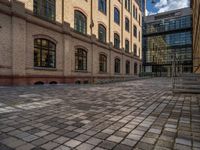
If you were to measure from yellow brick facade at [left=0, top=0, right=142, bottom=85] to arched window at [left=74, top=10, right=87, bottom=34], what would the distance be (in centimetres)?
44

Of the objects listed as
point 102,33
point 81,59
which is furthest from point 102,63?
point 81,59

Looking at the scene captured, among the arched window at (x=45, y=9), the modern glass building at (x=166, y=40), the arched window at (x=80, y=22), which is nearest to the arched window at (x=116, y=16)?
the arched window at (x=80, y=22)

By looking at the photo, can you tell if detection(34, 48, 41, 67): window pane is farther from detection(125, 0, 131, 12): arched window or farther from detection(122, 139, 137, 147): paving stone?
detection(125, 0, 131, 12): arched window

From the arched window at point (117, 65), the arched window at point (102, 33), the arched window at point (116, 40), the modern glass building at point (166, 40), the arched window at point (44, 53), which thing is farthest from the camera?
the modern glass building at point (166, 40)

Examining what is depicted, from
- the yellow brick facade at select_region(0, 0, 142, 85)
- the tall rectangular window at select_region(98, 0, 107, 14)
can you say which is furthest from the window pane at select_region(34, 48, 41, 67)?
the tall rectangular window at select_region(98, 0, 107, 14)

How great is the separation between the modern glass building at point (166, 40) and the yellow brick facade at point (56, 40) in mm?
27003

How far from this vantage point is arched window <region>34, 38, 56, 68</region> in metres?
12.4

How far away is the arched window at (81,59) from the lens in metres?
16.3

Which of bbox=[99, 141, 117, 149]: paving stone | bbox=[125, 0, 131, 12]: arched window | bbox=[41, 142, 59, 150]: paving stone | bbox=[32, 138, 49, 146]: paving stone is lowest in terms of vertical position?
bbox=[99, 141, 117, 149]: paving stone

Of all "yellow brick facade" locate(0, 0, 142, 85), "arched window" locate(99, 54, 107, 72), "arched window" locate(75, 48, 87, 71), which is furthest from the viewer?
"arched window" locate(99, 54, 107, 72)

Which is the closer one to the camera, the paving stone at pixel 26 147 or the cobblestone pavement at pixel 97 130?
the paving stone at pixel 26 147

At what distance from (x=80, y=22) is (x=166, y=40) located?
36.9 m

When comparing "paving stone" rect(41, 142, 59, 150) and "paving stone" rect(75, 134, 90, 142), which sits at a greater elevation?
"paving stone" rect(75, 134, 90, 142)

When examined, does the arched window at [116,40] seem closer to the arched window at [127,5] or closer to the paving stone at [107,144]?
the arched window at [127,5]
